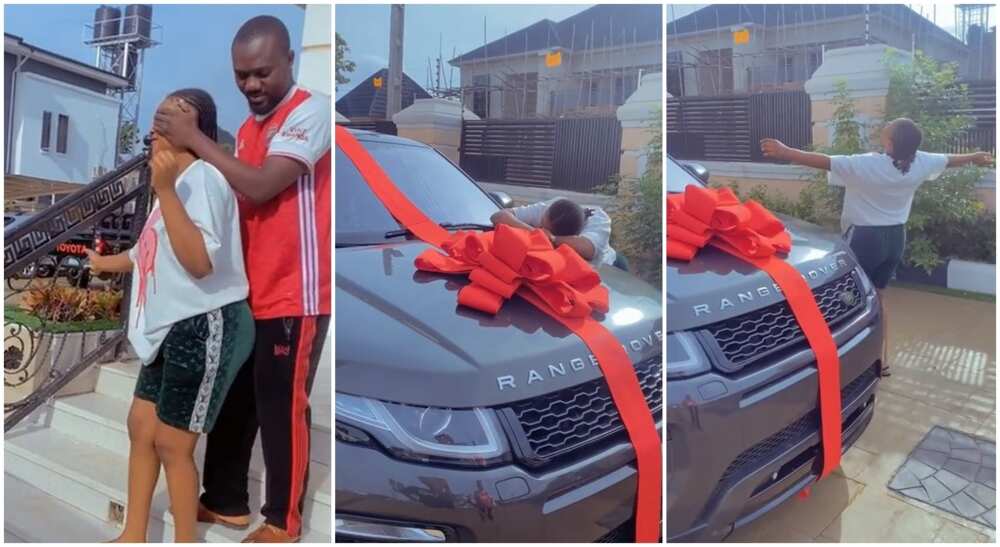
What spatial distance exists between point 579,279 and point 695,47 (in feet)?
2.38

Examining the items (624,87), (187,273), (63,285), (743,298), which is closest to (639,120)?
(624,87)

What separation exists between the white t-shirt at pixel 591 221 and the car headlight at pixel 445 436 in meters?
0.58

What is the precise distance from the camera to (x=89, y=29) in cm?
204

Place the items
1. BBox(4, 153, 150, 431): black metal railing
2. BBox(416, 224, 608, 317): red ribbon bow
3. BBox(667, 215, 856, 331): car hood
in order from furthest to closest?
1. BBox(4, 153, 150, 431): black metal railing
2. BBox(667, 215, 856, 331): car hood
3. BBox(416, 224, 608, 317): red ribbon bow

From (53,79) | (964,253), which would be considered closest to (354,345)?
(53,79)


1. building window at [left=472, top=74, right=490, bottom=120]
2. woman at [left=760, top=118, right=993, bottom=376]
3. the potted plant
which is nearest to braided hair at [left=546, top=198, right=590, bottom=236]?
building window at [left=472, top=74, right=490, bottom=120]

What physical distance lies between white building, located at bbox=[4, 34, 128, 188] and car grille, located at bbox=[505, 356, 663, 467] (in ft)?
4.89

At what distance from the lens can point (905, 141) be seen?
1856 mm

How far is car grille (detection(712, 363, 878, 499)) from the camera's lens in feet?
5.51

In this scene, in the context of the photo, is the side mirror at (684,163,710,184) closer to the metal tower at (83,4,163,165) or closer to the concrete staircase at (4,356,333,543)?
the concrete staircase at (4,356,333,543)

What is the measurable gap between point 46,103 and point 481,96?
4.22 ft

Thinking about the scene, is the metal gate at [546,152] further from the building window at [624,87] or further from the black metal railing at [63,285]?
the black metal railing at [63,285]

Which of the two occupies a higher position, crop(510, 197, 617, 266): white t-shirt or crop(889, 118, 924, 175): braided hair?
crop(889, 118, 924, 175): braided hair

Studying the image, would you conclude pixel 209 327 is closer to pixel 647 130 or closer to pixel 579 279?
pixel 579 279
